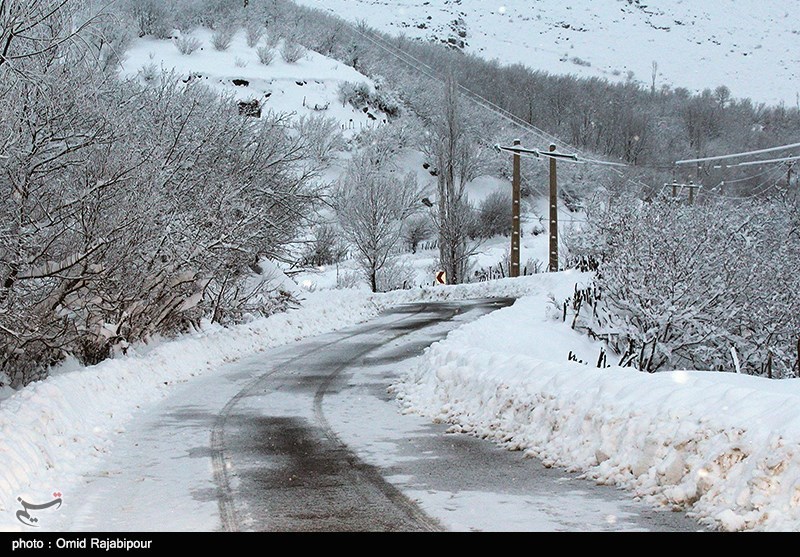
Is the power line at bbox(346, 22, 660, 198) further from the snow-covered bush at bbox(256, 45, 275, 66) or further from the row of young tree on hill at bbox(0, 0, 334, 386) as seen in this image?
the row of young tree on hill at bbox(0, 0, 334, 386)

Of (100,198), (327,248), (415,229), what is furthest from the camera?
(415,229)

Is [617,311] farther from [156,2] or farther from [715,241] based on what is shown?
[156,2]

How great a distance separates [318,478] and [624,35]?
152246 mm

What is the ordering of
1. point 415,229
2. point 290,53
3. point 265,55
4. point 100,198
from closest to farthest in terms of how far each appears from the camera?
point 100,198
point 415,229
point 265,55
point 290,53

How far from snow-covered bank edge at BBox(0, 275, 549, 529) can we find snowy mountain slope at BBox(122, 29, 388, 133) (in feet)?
140

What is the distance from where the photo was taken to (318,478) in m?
8.40

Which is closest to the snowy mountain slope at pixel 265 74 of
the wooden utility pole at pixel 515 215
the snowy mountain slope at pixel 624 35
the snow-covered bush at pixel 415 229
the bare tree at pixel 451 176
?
the snow-covered bush at pixel 415 229

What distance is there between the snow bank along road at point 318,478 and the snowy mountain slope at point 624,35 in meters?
109

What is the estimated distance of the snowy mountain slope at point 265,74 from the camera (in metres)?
65.5

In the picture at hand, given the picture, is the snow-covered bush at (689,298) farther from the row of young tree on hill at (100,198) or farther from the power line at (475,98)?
the power line at (475,98)

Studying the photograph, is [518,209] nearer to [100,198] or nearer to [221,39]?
[100,198]

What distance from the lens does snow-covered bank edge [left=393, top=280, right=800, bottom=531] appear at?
6461 mm

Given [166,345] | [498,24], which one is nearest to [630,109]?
[498,24]

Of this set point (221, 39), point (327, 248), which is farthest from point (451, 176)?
point (221, 39)
